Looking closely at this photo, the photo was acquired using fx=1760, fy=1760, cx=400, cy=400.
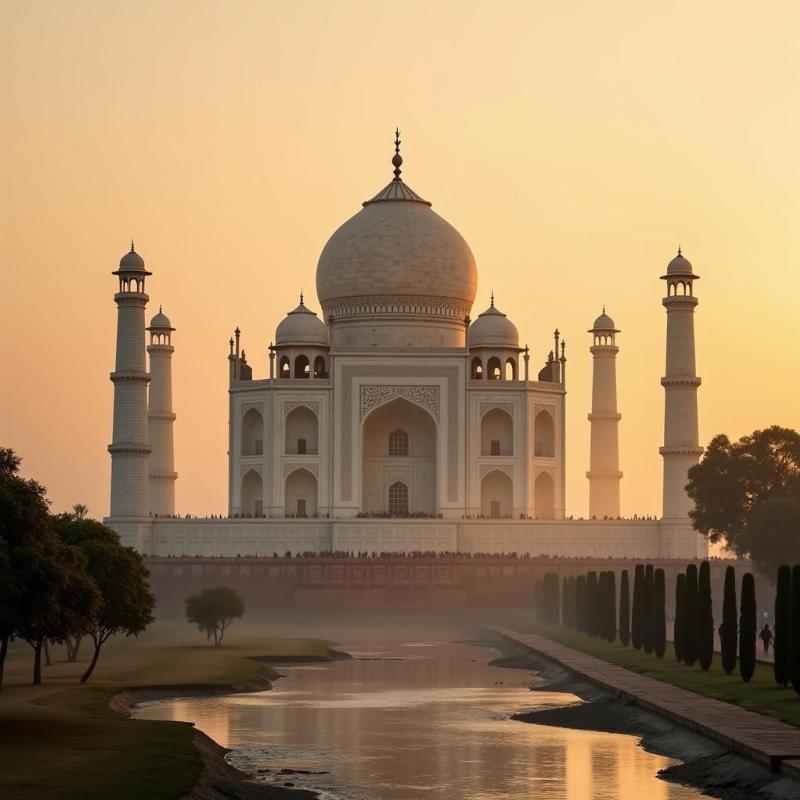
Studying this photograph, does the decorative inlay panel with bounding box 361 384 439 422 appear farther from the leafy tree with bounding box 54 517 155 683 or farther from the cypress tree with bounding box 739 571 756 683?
the cypress tree with bounding box 739 571 756 683

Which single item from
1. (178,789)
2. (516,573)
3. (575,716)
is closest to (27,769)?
(178,789)

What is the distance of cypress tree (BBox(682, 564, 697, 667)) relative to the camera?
107 ft

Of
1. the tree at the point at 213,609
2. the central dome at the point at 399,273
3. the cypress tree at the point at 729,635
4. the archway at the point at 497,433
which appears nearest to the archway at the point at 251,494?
the central dome at the point at 399,273

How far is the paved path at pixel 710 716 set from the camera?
19.2 m

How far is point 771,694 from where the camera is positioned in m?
25.7

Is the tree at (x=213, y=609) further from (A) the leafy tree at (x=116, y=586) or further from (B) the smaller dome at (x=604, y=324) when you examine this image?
(B) the smaller dome at (x=604, y=324)

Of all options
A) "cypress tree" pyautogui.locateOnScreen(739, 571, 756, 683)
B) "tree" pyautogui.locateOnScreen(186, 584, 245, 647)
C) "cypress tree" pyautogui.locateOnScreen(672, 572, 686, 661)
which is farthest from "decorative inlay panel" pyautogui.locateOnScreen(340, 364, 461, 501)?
"cypress tree" pyautogui.locateOnScreen(739, 571, 756, 683)

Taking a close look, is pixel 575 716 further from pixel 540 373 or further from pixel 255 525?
pixel 540 373

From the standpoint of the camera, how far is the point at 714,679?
29234mm

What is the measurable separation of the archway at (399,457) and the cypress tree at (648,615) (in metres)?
30.2

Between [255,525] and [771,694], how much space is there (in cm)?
3830

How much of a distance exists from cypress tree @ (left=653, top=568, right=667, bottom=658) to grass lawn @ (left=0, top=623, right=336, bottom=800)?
8003mm

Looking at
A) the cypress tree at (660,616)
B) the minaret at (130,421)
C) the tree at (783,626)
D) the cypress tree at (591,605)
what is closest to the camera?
the tree at (783,626)

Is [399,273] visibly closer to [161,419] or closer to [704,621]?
[161,419]
